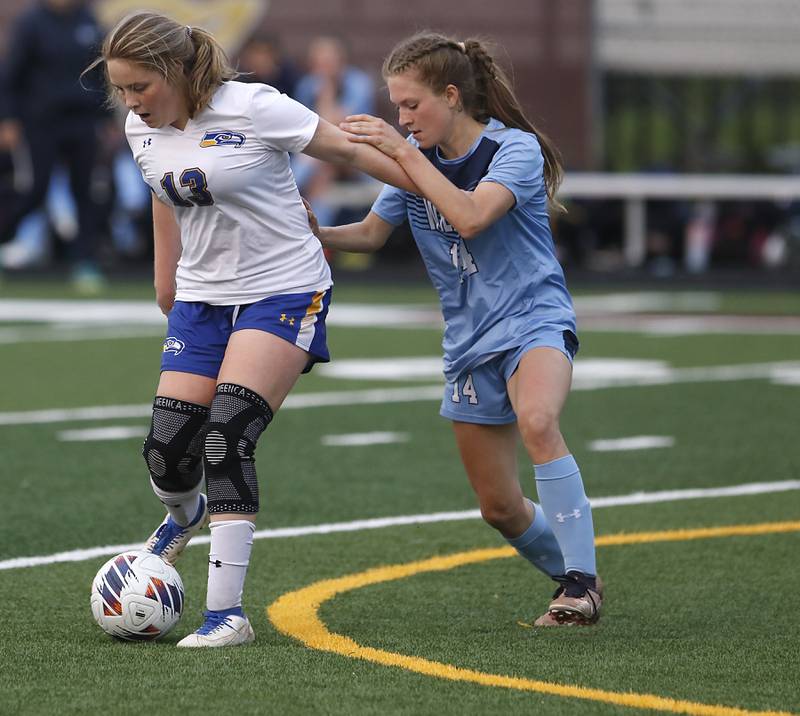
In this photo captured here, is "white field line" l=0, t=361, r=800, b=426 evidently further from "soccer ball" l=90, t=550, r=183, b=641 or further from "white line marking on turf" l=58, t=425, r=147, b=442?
"soccer ball" l=90, t=550, r=183, b=641

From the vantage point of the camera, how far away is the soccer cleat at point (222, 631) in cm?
561

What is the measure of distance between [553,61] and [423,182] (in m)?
17.1

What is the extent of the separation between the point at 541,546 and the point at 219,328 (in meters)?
1.30

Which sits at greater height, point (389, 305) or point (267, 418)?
point (267, 418)

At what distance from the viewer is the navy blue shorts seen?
235 inches

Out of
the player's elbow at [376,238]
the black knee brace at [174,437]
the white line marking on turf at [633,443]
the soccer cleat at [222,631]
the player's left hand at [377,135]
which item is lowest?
the white line marking on turf at [633,443]

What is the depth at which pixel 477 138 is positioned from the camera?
6215mm

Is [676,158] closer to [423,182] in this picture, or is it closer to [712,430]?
[712,430]

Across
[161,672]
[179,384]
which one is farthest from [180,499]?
[161,672]

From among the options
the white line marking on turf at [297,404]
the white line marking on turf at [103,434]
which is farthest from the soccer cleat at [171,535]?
the white line marking on turf at [297,404]

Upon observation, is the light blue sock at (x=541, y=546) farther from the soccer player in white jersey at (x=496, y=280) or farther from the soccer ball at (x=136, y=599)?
the soccer ball at (x=136, y=599)

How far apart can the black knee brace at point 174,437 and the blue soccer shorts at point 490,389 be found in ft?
2.59

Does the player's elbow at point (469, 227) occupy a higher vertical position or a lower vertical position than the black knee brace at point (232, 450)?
higher

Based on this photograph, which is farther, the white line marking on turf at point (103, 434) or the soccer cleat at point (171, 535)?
the white line marking on turf at point (103, 434)
